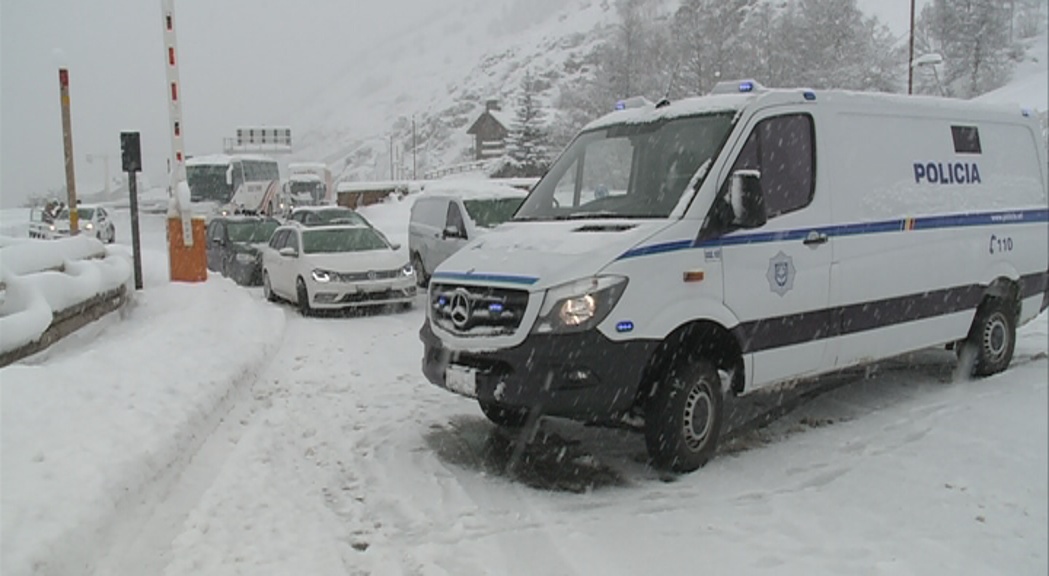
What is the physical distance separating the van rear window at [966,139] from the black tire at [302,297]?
9090 millimetres

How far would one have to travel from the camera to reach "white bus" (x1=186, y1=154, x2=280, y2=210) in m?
36.5

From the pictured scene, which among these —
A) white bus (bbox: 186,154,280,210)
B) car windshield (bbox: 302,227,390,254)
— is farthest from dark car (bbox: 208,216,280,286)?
A: white bus (bbox: 186,154,280,210)

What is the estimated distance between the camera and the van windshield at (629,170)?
18.8 feet

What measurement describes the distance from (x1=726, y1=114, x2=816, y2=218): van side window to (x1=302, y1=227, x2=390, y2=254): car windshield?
29.2ft

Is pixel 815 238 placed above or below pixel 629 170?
below

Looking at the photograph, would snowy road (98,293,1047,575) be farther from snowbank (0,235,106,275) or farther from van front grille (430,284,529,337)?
snowbank (0,235,106,275)

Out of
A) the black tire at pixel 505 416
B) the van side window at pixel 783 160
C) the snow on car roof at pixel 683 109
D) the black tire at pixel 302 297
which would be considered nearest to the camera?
the van side window at pixel 783 160

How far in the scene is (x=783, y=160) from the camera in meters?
5.94

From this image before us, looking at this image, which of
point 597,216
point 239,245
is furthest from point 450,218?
point 597,216

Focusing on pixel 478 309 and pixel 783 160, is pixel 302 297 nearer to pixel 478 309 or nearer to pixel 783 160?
pixel 478 309

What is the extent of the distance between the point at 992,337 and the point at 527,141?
40.6 meters

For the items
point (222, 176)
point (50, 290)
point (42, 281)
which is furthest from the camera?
point (222, 176)

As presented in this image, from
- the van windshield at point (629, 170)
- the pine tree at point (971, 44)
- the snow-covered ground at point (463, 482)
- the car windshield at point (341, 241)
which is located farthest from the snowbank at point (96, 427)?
the pine tree at point (971, 44)

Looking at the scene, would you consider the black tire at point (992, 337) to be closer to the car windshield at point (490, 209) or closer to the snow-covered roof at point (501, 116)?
the car windshield at point (490, 209)
